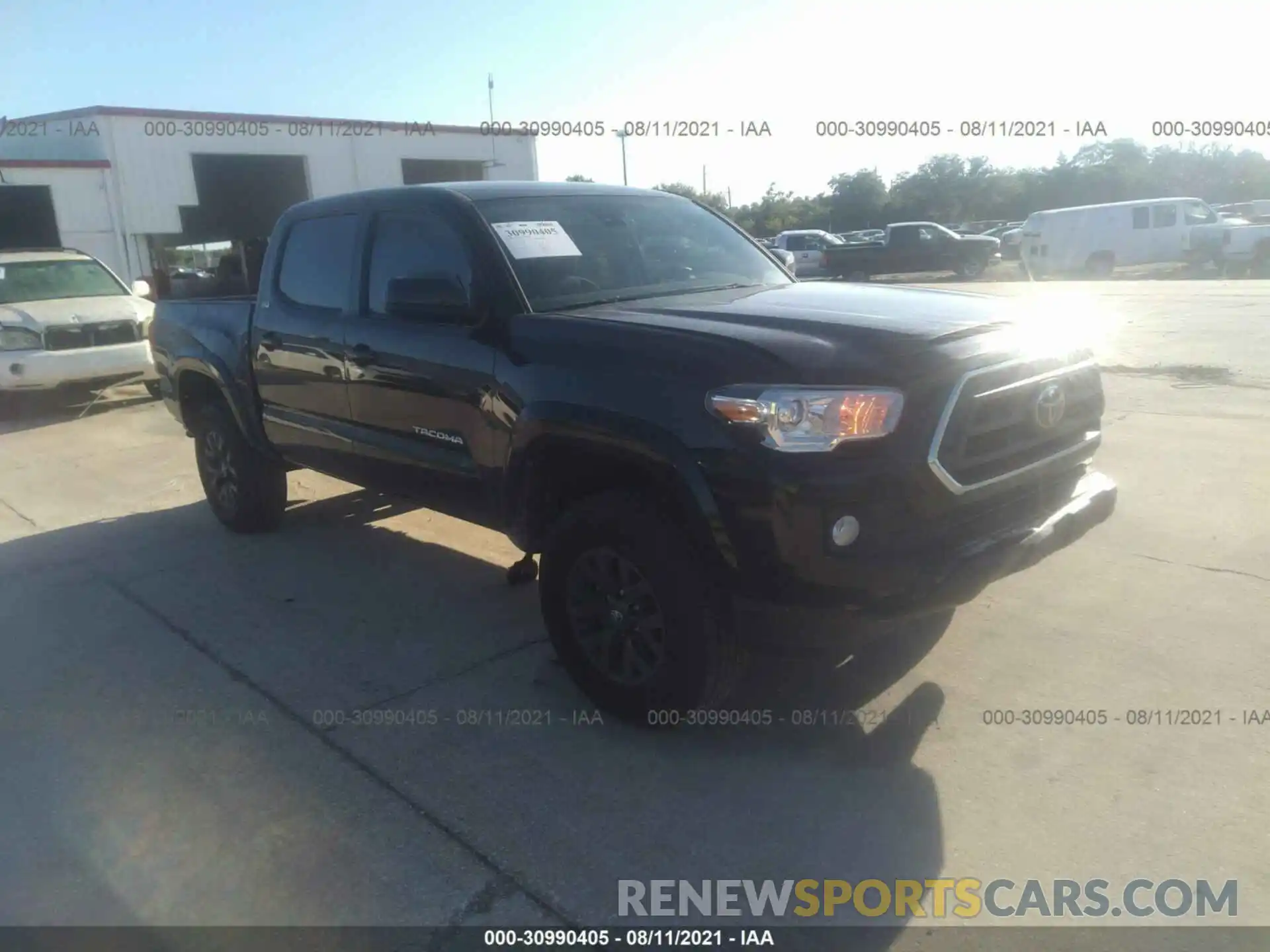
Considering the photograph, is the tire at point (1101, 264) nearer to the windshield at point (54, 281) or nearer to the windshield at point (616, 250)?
the windshield at point (54, 281)

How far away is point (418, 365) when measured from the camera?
4191 millimetres

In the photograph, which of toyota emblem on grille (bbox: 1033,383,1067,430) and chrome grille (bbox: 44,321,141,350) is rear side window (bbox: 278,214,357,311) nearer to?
toyota emblem on grille (bbox: 1033,383,1067,430)

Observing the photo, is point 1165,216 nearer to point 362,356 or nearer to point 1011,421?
point 1011,421

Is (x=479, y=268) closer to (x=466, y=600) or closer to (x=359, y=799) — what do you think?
(x=466, y=600)

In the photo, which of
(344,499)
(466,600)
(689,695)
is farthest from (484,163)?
(689,695)

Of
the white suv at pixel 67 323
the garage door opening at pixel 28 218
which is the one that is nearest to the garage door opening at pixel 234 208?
the garage door opening at pixel 28 218

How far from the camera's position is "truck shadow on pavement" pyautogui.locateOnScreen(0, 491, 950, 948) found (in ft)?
9.45

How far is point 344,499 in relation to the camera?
6848 millimetres

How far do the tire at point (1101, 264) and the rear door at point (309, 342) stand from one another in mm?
25272

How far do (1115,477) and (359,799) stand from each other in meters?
5.06

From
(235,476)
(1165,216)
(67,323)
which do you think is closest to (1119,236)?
(1165,216)

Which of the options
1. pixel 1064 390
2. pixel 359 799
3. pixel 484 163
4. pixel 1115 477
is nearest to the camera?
pixel 359 799

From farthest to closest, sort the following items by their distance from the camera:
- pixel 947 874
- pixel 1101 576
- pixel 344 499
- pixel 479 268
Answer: pixel 344 499
pixel 1101 576
pixel 479 268
pixel 947 874

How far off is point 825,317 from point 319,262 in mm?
2752
